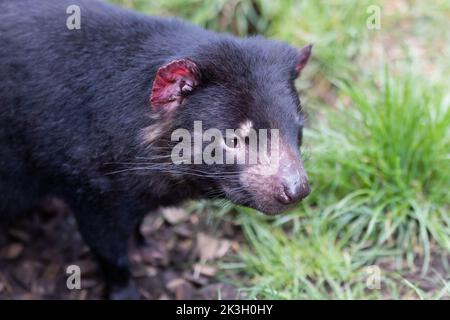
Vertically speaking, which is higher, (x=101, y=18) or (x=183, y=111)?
(x=101, y=18)

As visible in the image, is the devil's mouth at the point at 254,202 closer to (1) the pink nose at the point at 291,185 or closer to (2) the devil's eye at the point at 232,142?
(1) the pink nose at the point at 291,185

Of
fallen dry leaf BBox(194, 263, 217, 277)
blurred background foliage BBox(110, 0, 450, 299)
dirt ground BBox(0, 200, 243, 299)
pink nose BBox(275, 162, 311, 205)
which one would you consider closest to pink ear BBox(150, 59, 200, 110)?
pink nose BBox(275, 162, 311, 205)

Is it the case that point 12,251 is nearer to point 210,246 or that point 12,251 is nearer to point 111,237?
point 111,237

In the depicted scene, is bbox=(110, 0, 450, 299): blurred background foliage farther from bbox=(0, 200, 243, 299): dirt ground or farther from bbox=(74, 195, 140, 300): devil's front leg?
bbox=(74, 195, 140, 300): devil's front leg

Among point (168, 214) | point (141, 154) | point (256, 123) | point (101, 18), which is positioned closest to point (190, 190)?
point (141, 154)

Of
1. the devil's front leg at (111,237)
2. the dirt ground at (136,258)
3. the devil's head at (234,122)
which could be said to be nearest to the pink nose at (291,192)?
the devil's head at (234,122)
